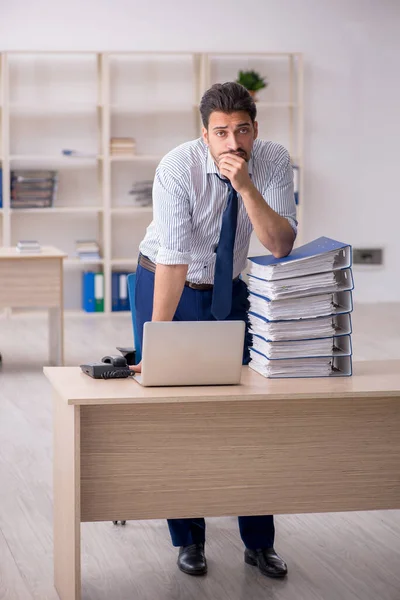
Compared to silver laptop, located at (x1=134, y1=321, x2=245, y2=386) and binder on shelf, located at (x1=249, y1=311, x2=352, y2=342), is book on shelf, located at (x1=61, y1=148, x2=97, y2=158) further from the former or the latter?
silver laptop, located at (x1=134, y1=321, x2=245, y2=386)

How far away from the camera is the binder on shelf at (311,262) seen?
2.62 meters

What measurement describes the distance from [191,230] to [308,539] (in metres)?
1.14

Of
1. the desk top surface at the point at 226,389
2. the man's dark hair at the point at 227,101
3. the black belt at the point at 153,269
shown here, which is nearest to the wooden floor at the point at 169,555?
the desk top surface at the point at 226,389

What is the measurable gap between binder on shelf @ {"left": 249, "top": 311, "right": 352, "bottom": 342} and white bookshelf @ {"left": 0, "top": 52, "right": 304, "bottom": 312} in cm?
571

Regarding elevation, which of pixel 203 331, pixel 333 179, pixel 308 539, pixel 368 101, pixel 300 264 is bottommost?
pixel 308 539

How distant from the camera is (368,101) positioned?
29.0 feet

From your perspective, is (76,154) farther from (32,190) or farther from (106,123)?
(32,190)

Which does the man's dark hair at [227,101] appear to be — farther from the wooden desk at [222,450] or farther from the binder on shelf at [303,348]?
the wooden desk at [222,450]

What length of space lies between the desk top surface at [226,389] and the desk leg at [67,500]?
2.5 inches

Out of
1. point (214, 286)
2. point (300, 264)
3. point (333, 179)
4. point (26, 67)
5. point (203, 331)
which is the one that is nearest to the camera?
point (203, 331)

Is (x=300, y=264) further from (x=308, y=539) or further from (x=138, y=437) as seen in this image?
(x=308, y=539)

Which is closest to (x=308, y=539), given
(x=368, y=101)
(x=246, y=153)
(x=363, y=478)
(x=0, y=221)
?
(x=363, y=478)

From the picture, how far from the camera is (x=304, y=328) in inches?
105

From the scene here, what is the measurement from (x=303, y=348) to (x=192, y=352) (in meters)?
0.37
